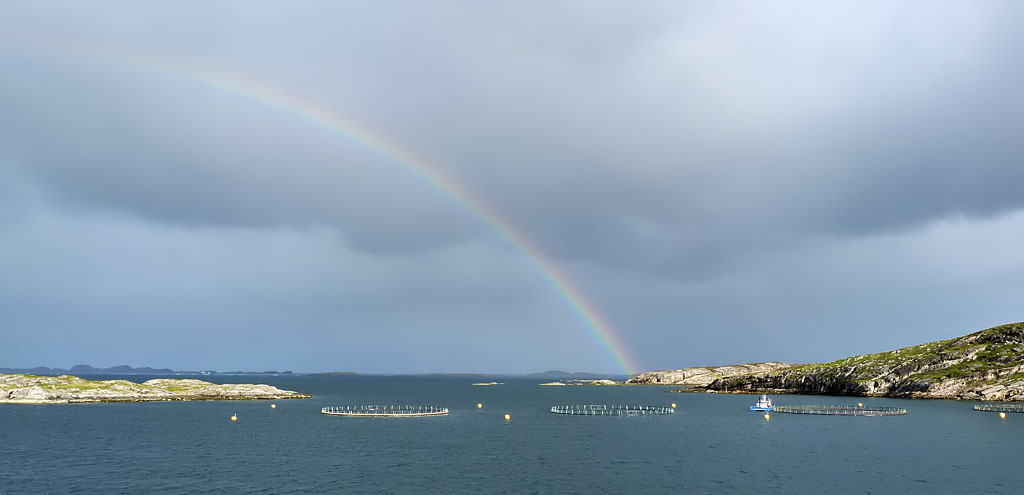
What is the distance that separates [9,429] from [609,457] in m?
119

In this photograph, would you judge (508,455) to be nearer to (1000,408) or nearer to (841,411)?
(841,411)

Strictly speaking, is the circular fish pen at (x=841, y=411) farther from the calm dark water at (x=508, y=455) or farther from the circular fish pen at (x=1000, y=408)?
the circular fish pen at (x=1000, y=408)

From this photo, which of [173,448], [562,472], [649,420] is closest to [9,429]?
[173,448]

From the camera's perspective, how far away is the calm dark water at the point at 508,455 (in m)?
76.3

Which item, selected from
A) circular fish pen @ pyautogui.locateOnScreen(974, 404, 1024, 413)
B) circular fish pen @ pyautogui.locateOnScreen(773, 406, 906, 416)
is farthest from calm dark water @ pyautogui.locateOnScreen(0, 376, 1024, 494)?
circular fish pen @ pyautogui.locateOnScreen(974, 404, 1024, 413)

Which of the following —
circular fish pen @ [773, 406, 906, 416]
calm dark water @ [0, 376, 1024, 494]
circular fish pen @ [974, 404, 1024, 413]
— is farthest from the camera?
circular fish pen @ [974, 404, 1024, 413]

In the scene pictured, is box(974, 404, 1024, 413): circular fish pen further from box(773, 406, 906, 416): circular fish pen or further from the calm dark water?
box(773, 406, 906, 416): circular fish pen

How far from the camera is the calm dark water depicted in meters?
76.3

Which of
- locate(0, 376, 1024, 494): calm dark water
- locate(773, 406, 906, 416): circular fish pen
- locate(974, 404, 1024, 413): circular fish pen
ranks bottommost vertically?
locate(0, 376, 1024, 494): calm dark water

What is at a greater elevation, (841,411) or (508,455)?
(841,411)

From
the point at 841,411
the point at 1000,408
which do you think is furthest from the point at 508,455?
the point at 1000,408

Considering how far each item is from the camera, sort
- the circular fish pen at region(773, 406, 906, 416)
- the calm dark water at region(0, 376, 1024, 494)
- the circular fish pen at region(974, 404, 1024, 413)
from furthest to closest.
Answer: the circular fish pen at region(974, 404, 1024, 413), the circular fish pen at region(773, 406, 906, 416), the calm dark water at region(0, 376, 1024, 494)

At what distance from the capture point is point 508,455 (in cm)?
10062

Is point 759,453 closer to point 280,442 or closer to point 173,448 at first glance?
point 280,442
